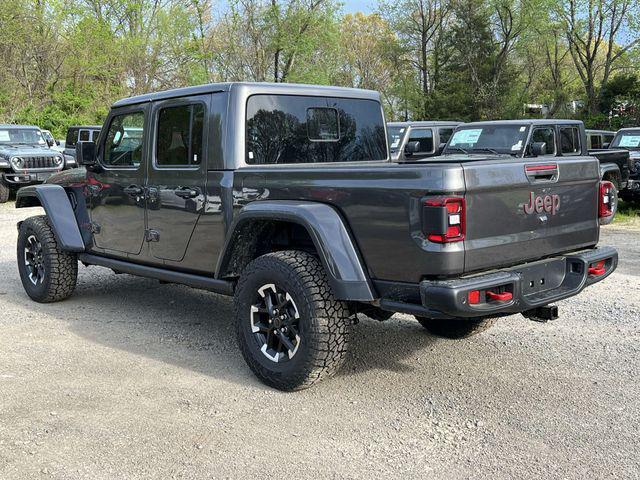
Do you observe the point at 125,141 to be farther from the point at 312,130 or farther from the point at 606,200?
the point at 606,200

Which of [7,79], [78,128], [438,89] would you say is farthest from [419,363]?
[438,89]

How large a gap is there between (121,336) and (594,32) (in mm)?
32613

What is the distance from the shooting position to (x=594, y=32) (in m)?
32.2

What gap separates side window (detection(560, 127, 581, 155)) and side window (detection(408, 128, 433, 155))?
284 cm

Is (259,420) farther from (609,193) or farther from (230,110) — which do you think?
(609,193)

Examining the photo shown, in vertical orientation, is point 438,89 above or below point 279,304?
above

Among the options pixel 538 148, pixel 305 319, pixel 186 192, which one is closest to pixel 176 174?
pixel 186 192

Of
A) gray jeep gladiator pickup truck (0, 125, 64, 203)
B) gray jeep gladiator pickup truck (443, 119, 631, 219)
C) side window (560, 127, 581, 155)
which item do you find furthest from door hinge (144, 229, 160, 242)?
gray jeep gladiator pickup truck (0, 125, 64, 203)

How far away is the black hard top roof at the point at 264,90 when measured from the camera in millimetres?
4539

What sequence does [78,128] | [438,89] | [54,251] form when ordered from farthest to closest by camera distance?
[438,89] < [78,128] < [54,251]

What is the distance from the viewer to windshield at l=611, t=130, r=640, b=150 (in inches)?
560

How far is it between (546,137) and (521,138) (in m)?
0.68

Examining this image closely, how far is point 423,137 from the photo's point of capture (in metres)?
13.8

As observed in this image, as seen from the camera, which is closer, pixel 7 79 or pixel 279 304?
pixel 279 304
